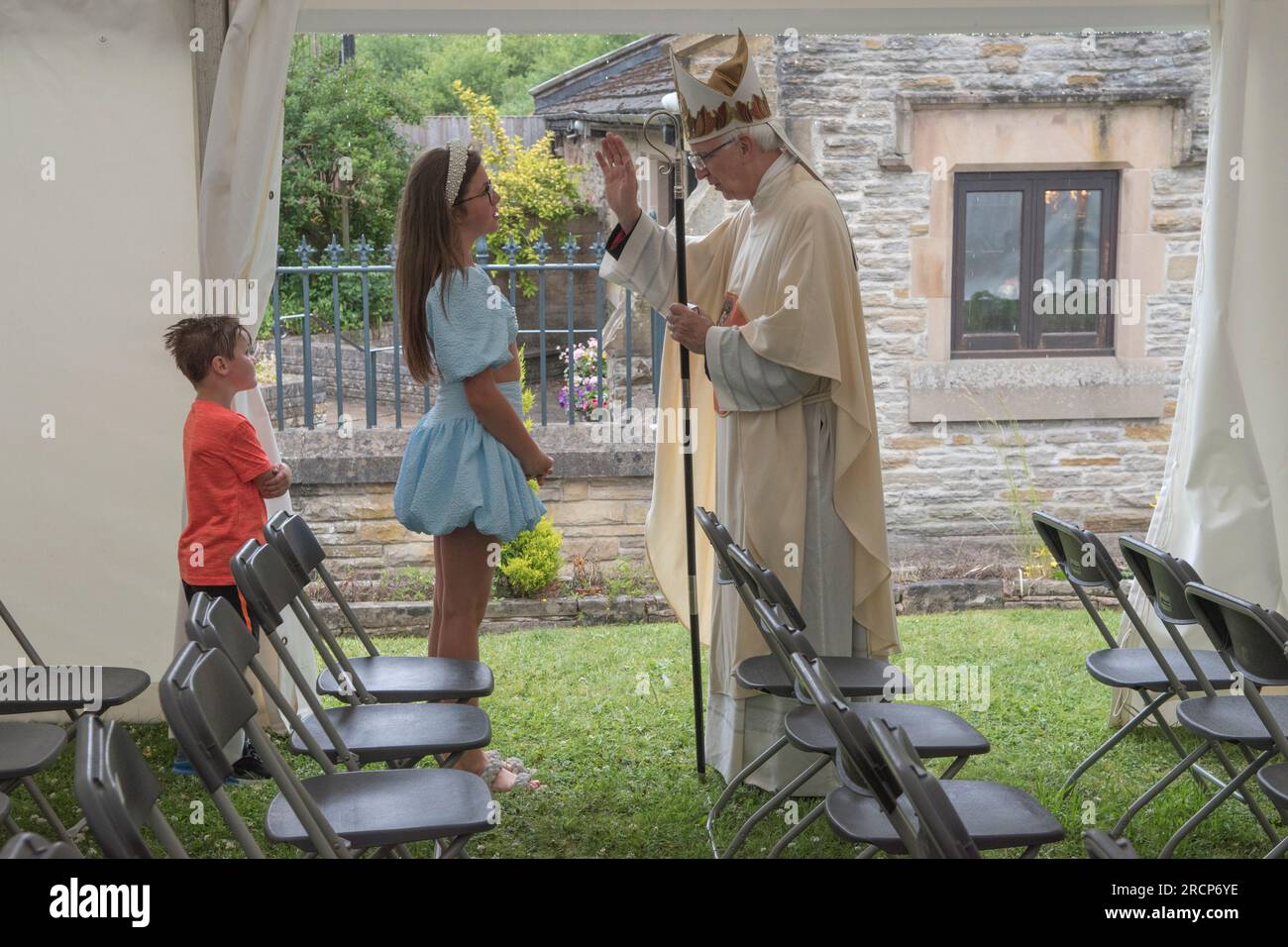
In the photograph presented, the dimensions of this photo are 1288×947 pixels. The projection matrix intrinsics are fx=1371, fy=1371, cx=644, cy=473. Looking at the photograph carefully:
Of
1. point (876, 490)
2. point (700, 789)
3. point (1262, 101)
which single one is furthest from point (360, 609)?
point (1262, 101)

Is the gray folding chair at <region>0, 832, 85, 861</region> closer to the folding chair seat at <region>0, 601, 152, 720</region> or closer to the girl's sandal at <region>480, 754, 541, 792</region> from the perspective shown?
the folding chair seat at <region>0, 601, 152, 720</region>

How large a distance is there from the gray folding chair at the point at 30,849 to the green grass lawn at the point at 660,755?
1.94 metres

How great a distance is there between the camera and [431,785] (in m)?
2.76

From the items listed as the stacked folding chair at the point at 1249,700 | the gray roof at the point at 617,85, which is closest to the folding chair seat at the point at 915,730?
the stacked folding chair at the point at 1249,700

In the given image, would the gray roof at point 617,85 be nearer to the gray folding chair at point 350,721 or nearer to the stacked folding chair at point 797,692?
the stacked folding chair at point 797,692

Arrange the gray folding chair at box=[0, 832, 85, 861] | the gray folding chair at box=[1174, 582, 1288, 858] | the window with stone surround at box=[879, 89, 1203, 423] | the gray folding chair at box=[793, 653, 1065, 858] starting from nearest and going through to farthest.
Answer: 1. the gray folding chair at box=[0, 832, 85, 861]
2. the gray folding chair at box=[793, 653, 1065, 858]
3. the gray folding chair at box=[1174, 582, 1288, 858]
4. the window with stone surround at box=[879, 89, 1203, 423]

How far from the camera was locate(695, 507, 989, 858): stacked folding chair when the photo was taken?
3.00 metres

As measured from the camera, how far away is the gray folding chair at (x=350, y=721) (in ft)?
9.01

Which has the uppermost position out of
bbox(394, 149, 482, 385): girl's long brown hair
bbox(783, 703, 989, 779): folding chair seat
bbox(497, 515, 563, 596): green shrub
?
bbox(394, 149, 482, 385): girl's long brown hair

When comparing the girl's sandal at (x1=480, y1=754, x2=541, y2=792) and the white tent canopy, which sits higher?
the white tent canopy

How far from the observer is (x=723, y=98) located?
12.9 feet

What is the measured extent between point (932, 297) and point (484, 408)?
4.62 m

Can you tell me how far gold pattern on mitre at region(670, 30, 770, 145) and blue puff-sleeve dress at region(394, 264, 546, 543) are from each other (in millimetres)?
787

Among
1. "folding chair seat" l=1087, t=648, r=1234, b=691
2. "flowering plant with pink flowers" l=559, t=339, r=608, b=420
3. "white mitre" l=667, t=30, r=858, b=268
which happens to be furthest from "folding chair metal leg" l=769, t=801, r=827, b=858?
"flowering plant with pink flowers" l=559, t=339, r=608, b=420
